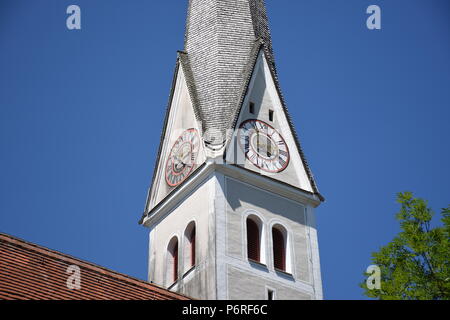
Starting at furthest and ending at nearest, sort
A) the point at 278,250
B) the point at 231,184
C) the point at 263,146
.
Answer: the point at 263,146 < the point at 278,250 < the point at 231,184

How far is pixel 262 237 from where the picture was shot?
107ft

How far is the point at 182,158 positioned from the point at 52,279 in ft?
52.2

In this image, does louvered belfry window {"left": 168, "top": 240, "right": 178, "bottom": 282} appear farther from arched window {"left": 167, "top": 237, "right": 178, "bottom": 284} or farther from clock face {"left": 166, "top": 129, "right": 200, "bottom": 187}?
clock face {"left": 166, "top": 129, "right": 200, "bottom": 187}

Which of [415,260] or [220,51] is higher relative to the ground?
[220,51]

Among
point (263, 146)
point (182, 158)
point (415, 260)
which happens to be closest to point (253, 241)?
point (263, 146)

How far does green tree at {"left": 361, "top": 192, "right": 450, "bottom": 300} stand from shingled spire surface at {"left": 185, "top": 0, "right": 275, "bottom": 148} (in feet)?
41.4

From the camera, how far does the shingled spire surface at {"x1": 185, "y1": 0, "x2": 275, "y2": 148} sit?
34.6 meters

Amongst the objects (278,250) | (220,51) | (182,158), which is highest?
(220,51)

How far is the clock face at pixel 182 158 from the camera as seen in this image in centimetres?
3400

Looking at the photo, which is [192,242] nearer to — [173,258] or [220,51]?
[173,258]

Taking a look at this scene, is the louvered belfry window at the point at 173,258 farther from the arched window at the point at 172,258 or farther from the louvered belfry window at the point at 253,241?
the louvered belfry window at the point at 253,241

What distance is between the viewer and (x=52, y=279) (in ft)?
62.3

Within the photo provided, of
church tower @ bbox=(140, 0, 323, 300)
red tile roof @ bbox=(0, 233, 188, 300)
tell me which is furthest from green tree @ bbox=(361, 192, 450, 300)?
church tower @ bbox=(140, 0, 323, 300)
